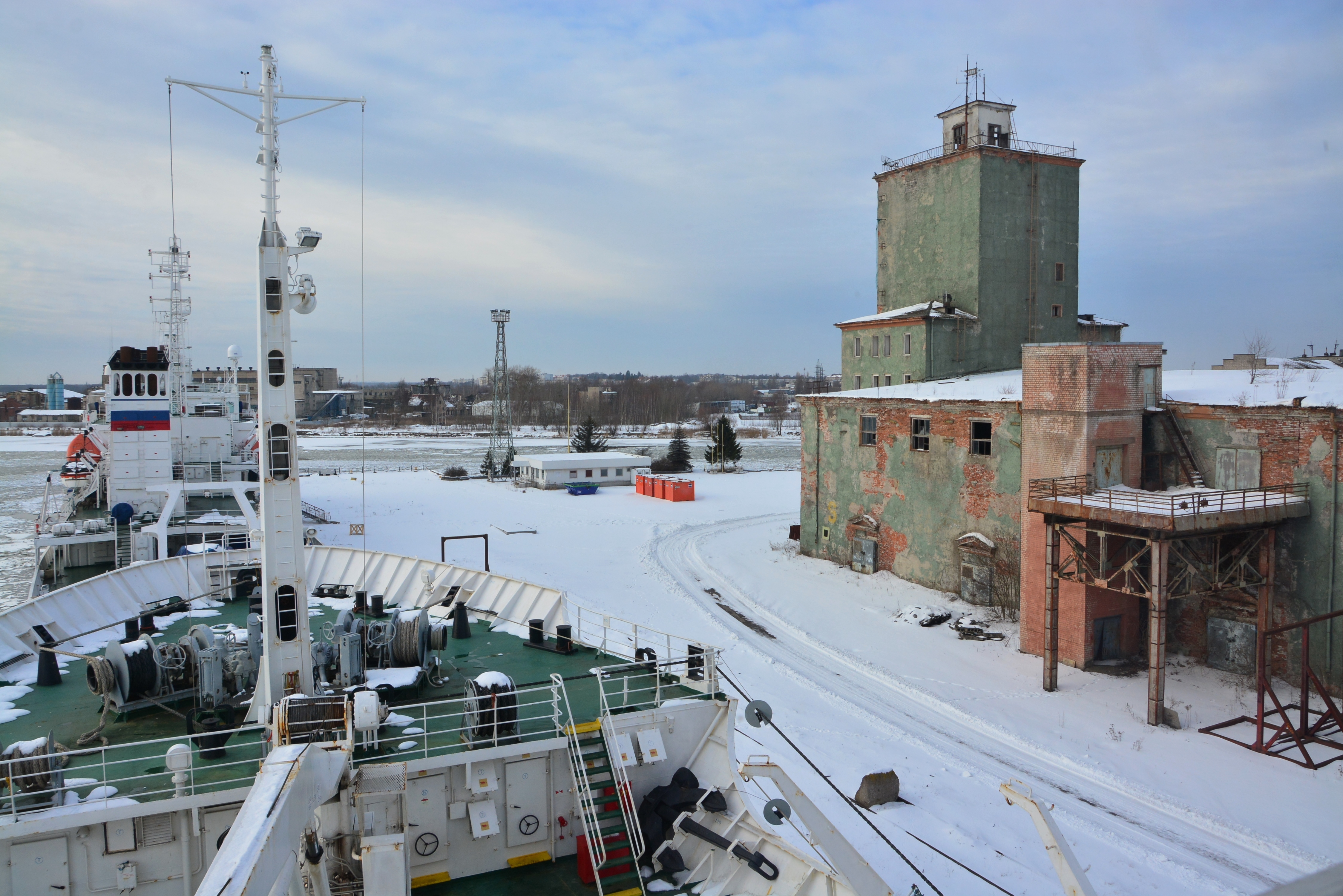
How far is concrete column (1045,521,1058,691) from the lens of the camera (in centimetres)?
1942

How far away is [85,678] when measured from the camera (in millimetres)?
14344

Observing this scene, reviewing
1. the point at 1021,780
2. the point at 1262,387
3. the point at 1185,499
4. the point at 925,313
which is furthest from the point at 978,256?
the point at 1021,780

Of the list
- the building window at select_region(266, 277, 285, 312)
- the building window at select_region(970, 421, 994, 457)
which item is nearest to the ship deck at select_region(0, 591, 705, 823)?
the building window at select_region(266, 277, 285, 312)

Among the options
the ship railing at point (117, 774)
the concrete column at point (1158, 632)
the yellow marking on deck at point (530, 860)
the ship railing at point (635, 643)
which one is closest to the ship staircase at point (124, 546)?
the ship railing at point (635, 643)

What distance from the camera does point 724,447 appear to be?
223 ft

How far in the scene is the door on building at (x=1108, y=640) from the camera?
21047mm

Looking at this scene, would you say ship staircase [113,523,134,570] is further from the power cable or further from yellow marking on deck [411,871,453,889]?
the power cable

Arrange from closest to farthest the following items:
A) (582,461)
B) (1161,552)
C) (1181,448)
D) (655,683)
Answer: (655,683), (1161,552), (1181,448), (582,461)

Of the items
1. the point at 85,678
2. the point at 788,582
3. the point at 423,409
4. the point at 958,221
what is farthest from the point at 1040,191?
the point at 423,409

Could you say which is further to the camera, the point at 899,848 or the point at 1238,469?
the point at 1238,469

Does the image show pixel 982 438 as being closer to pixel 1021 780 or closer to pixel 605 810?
pixel 1021 780

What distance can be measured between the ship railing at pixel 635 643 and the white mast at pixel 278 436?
13.7ft

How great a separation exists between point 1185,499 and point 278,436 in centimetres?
1776

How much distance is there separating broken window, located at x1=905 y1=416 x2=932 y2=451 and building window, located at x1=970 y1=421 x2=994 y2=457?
1.80 meters
